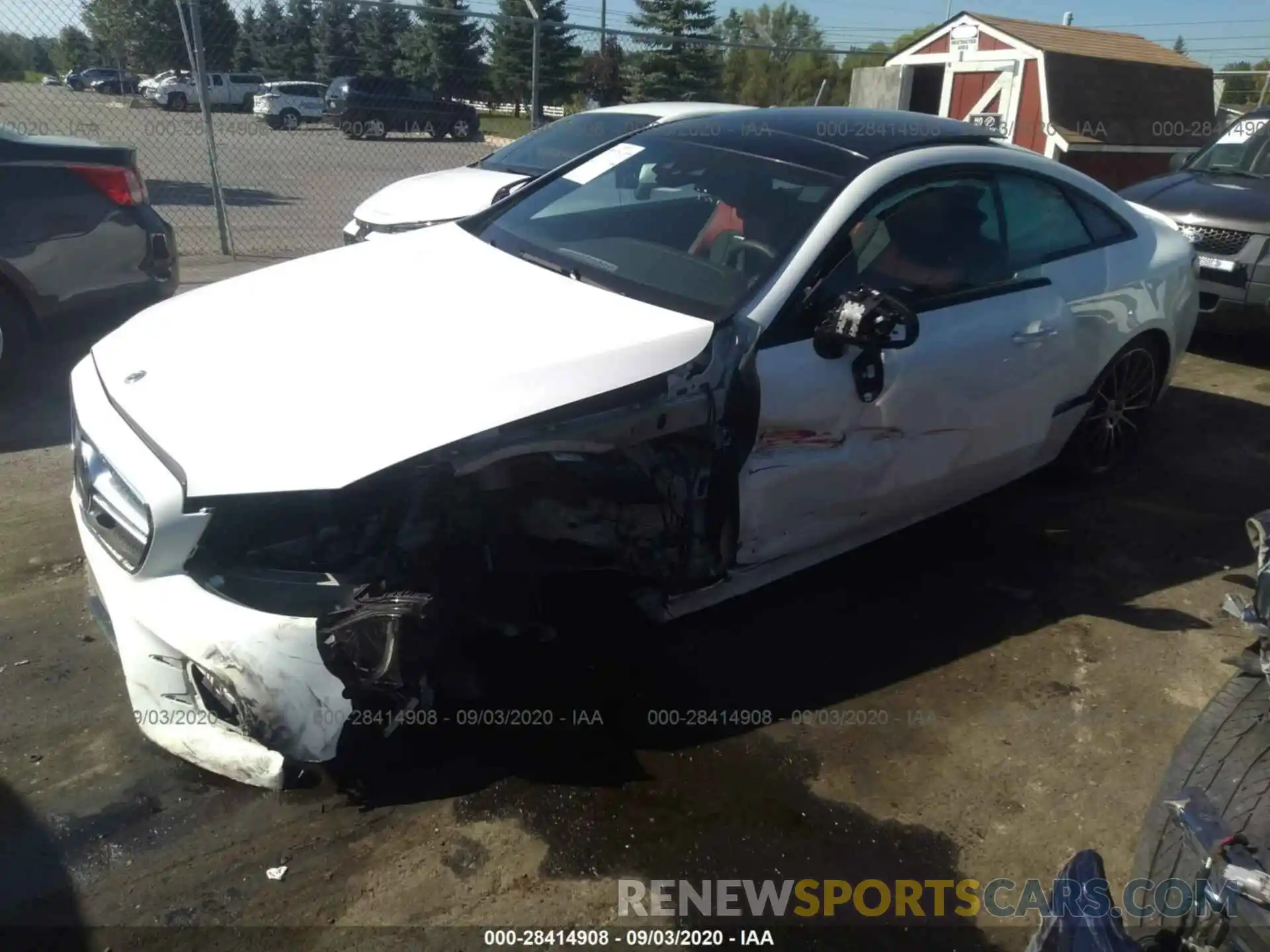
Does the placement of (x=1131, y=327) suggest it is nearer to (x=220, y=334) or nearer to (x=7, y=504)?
(x=220, y=334)

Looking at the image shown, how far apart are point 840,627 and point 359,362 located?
6.40 feet

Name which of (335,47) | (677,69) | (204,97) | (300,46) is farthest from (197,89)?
(677,69)

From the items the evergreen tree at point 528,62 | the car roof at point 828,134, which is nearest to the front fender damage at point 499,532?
the car roof at point 828,134

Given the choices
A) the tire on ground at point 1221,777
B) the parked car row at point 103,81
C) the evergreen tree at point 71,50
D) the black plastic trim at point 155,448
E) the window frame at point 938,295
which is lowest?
the tire on ground at point 1221,777

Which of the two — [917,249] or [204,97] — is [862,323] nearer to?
[917,249]

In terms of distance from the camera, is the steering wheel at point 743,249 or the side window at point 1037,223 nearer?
the steering wheel at point 743,249

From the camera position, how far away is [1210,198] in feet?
22.8

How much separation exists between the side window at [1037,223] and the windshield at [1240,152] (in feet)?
14.8

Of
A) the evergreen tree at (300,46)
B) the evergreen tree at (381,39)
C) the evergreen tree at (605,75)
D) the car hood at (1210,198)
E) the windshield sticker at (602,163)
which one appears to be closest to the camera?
the windshield sticker at (602,163)

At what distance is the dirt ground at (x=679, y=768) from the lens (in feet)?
7.83

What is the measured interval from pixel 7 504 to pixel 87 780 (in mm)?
2011

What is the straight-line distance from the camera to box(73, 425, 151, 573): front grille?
2.41 metres

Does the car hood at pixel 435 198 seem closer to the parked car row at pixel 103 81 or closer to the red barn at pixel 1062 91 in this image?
the parked car row at pixel 103 81

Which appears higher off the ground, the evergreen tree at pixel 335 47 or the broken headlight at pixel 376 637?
the evergreen tree at pixel 335 47
